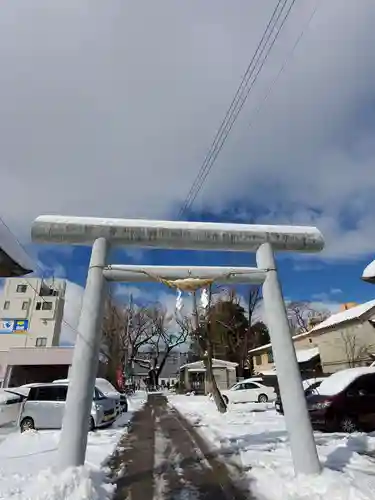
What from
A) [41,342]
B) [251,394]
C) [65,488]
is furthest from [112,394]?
[41,342]

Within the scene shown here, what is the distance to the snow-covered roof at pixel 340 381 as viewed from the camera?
435 inches

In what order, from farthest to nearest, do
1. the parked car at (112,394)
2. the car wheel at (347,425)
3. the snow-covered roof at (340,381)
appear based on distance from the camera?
the parked car at (112,394)
the snow-covered roof at (340,381)
the car wheel at (347,425)

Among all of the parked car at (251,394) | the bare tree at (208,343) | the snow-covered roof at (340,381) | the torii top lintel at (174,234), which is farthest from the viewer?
the parked car at (251,394)

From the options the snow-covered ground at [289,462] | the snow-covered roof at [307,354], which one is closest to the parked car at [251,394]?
the snow-covered roof at [307,354]

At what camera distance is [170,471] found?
23.6ft

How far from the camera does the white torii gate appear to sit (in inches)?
222

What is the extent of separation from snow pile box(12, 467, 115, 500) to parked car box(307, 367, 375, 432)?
746 cm

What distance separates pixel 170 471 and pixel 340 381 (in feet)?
21.9

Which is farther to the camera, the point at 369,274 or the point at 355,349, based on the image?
the point at 355,349

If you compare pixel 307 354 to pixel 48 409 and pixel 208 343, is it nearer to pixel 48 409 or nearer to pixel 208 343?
pixel 208 343

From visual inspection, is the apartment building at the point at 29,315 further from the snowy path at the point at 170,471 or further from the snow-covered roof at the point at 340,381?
the snow-covered roof at the point at 340,381

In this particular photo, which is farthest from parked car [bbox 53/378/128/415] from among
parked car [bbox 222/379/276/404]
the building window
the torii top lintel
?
the building window

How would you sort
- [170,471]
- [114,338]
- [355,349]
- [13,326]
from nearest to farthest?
[170,471]
[355,349]
[114,338]
[13,326]

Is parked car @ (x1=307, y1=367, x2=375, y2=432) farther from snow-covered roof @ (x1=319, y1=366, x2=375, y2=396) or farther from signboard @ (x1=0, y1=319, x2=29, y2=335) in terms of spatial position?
signboard @ (x1=0, y1=319, x2=29, y2=335)
